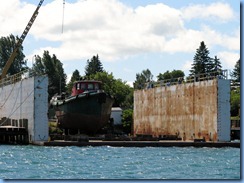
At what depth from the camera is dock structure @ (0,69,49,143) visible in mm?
42594

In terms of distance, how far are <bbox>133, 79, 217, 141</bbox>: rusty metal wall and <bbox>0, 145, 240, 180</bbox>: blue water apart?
5.26 metres

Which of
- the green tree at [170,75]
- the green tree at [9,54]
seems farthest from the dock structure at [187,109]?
the green tree at [170,75]

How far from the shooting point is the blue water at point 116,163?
2389 centimetres

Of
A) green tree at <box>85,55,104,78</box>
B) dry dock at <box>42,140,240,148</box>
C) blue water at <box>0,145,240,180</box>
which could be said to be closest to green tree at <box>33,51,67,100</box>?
green tree at <box>85,55,104,78</box>

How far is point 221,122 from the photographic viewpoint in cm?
4222

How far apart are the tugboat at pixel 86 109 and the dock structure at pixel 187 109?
13.9 ft

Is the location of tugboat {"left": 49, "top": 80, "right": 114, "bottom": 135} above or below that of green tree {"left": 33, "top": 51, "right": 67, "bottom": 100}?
below

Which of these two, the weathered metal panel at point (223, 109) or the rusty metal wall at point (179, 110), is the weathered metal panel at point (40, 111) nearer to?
the rusty metal wall at point (179, 110)

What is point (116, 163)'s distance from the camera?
28.8 m

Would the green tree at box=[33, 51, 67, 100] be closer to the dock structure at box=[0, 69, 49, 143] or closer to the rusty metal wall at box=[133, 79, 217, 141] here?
the rusty metal wall at box=[133, 79, 217, 141]

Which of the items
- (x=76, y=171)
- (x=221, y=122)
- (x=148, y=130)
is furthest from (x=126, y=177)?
(x=148, y=130)

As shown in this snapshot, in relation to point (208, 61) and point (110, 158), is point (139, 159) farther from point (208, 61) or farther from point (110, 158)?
point (208, 61)

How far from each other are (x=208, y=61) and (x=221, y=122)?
46751 millimetres

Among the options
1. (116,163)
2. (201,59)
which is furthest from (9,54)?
(116,163)
